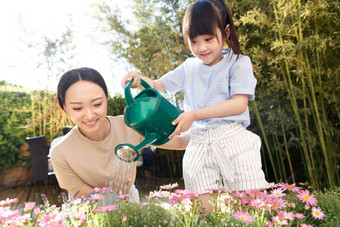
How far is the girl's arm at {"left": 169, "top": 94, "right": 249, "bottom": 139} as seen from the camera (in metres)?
1.33

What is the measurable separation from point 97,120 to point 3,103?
4.84 meters

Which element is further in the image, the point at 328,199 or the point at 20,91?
the point at 20,91

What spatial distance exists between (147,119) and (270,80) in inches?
100

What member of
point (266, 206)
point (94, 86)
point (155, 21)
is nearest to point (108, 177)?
point (94, 86)

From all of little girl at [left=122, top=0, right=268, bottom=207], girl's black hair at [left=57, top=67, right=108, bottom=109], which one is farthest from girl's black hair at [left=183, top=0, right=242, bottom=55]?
girl's black hair at [left=57, top=67, right=108, bottom=109]

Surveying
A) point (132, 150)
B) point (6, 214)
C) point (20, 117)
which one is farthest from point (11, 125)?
point (132, 150)

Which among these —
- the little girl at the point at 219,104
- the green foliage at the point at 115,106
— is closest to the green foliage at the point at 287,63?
the green foliage at the point at 115,106

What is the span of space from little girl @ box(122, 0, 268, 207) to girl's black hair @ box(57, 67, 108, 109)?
188mm

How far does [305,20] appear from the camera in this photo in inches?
108

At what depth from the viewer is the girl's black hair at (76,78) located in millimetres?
1569

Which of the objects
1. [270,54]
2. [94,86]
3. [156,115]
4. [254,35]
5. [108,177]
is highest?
[254,35]

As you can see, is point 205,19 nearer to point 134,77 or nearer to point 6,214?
point 134,77

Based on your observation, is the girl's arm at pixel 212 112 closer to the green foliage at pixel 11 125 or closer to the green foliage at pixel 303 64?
the green foliage at pixel 303 64

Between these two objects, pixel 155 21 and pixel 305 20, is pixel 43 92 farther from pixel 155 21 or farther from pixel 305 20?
pixel 305 20
